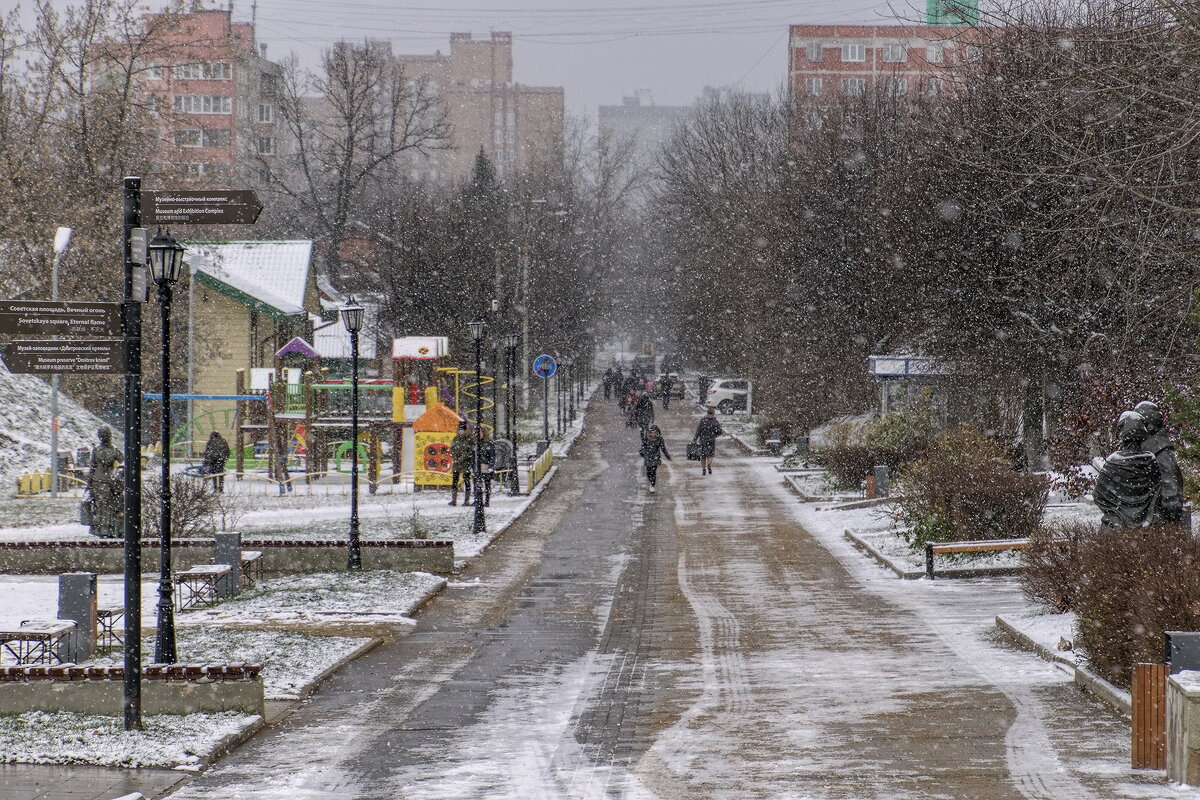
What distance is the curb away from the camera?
32.9ft

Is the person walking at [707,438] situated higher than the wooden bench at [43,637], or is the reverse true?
the person walking at [707,438]

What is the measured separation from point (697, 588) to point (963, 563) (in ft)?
11.9

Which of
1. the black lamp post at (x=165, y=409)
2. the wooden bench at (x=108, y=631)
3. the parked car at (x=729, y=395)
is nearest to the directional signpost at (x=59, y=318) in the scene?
the black lamp post at (x=165, y=409)

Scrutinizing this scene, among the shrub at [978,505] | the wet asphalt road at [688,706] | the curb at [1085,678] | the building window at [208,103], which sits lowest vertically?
the wet asphalt road at [688,706]

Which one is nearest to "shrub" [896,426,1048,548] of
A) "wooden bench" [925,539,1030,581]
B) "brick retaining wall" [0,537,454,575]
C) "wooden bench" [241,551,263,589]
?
"wooden bench" [925,539,1030,581]

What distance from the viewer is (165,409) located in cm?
1077

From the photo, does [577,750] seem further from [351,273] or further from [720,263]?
[351,273]

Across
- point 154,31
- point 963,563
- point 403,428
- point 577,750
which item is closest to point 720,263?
point 154,31

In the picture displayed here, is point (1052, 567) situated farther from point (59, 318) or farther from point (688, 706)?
point (59, 318)

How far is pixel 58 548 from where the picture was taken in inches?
765

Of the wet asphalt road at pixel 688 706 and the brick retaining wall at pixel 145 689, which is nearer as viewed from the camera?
the wet asphalt road at pixel 688 706

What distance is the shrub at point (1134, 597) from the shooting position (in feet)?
32.0

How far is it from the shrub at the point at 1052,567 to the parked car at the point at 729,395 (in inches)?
1907

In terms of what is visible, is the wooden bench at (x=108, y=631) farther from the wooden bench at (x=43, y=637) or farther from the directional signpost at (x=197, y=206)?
the directional signpost at (x=197, y=206)
